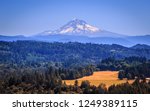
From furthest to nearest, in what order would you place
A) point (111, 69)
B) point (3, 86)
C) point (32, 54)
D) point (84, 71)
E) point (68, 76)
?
point (32, 54), point (111, 69), point (84, 71), point (68, 76), point (3, 86)

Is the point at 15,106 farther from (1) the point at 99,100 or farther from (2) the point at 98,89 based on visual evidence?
(2) the point at 98,89

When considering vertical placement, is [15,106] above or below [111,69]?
above

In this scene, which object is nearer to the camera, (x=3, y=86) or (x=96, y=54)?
(x=3, y=86)

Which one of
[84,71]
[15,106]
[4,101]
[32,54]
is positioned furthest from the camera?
[32,54]

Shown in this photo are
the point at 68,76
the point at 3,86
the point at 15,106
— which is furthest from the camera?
the point at 68,76

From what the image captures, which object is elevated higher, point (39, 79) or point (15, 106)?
point (15, 106)

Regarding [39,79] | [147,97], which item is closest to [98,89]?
[39,79]

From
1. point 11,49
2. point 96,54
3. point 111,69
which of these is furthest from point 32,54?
point 111,69

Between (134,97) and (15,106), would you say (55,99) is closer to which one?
(15,106)

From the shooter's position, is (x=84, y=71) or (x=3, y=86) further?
(x=84, y=71)
